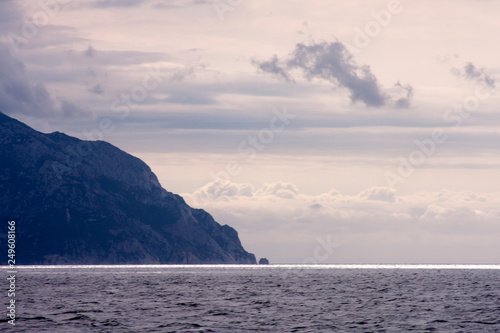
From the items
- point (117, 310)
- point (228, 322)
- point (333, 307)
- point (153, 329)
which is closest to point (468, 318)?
point (333, 307)

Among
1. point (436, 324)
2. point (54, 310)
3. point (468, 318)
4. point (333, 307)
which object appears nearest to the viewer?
point (436, 324)

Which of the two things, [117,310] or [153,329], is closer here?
[153,329]

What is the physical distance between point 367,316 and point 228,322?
17428mm

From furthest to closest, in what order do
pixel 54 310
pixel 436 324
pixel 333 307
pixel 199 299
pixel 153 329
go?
1. pixel 199 299
2. pixel 333 307
3. pixel 54 310
4. pixel 436 324
5. pixel 153 329

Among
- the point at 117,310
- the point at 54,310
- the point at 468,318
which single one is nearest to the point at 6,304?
the point at 54,310

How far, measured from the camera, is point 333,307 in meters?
91.6

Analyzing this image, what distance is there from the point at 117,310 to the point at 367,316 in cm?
3181

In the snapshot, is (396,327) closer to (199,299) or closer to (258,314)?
(258,314)

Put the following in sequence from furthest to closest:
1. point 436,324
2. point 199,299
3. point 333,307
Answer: point 199,299
point 333,307
point 436,324

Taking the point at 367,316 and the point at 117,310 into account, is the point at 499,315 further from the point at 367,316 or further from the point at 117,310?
the point at 117,310

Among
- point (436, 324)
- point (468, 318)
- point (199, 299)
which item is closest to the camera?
point (436, 324)

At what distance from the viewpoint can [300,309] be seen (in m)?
88.9

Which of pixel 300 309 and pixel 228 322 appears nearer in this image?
pixel 228 322

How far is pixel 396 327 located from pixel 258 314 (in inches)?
756
